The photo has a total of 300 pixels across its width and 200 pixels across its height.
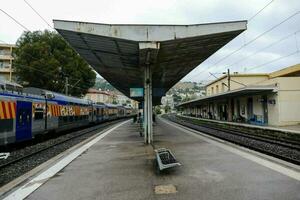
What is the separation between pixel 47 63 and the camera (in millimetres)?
44688

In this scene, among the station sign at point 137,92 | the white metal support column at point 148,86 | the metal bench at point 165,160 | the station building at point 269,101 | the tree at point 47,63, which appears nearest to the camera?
the metal bench at point 165,160

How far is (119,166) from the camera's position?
10.4 metres

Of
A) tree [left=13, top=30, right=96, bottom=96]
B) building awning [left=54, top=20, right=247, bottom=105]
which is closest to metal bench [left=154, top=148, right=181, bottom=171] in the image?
building awning [left=54, top=20, right=247, bottom=105]

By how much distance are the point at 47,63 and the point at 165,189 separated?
40.1 meters

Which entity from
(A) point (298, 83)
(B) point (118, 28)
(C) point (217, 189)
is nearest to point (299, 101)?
(A) point (298, 83)

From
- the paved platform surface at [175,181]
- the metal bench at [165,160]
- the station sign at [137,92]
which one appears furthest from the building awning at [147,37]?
the metal bench at [165,160]

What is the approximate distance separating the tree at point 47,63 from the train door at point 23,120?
28.2m

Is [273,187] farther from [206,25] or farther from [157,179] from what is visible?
[206,25]

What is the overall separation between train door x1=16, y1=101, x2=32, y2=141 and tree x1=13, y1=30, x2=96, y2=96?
92.5ft

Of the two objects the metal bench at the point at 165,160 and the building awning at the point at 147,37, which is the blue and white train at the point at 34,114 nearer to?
the building awning at the point at 147,37

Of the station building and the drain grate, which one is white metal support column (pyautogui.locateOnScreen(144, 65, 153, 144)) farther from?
the station building

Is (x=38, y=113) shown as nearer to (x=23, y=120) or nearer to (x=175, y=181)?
(x=23, y=120)

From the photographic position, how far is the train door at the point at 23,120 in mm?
15915

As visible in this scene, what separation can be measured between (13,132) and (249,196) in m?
11.5
